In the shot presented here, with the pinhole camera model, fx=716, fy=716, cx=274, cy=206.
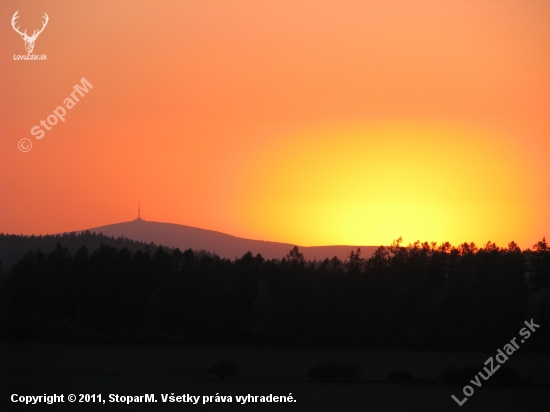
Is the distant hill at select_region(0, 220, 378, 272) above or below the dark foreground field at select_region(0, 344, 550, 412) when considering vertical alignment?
above

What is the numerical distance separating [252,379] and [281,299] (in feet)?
115

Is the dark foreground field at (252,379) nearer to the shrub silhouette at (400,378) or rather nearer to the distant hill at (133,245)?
the shrub silhouette at (400,378)

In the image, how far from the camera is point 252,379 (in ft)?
141

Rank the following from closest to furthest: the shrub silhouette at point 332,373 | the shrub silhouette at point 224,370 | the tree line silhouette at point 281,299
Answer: the shrub silhouette at point 332,373
the shrub silhouette at point 224,370
the tree line silhouette at point 281,299

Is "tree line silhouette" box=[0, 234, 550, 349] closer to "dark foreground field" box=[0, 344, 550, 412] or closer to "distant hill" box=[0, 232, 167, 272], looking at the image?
"dark foreground field" box=[0, 344, 550, 412]

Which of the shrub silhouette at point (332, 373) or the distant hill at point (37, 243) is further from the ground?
the distant hill at point (37, 243)

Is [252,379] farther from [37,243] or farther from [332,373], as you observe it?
[37,243]

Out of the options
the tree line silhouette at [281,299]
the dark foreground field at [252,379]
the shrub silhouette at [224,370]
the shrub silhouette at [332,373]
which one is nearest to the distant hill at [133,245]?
the tree line silhouette at [281,299]

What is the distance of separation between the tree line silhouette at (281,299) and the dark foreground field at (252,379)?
7.20 metres

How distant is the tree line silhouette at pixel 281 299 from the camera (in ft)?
240

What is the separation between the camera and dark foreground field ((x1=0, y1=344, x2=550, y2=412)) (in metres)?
32.8

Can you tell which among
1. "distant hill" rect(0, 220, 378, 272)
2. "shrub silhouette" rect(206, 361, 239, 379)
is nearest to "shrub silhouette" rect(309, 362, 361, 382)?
"shrub silhouette" rect(206, 361, 239, 379)

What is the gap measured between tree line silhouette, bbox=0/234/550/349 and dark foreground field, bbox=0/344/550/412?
7204 mm

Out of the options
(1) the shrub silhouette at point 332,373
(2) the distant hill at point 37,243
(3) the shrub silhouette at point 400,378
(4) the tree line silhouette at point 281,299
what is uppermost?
(2) the distant hill at point 37,243
